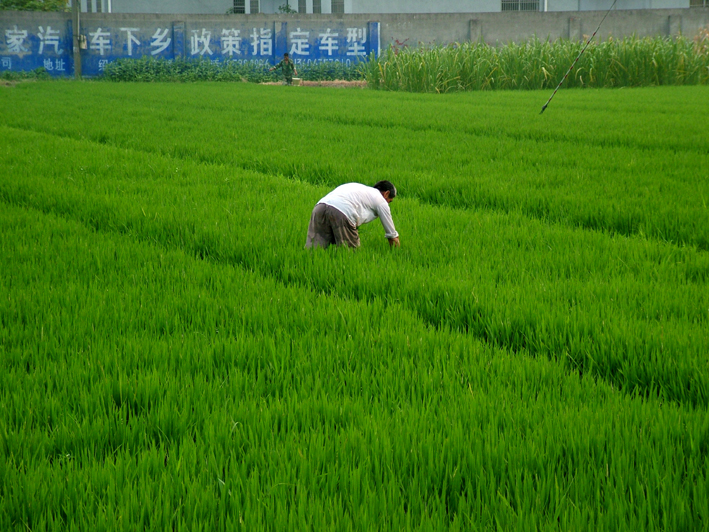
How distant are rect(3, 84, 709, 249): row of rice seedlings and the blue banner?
9.82m

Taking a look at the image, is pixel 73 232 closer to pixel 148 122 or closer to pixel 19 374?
pixel 19 374

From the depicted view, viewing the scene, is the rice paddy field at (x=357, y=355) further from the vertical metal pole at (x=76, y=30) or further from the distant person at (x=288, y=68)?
the vertical metal pole at (x=76, y=30)

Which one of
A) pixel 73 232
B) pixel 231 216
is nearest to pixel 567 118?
pixel 231 216

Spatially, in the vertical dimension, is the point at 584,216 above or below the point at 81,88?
below

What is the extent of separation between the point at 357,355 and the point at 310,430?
644 mm

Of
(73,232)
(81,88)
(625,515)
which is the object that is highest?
(81,88)

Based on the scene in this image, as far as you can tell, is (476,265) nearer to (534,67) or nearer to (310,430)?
(310,430)

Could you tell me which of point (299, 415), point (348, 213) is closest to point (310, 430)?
point (299, 415)

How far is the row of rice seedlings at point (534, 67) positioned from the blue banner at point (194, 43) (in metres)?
6.35

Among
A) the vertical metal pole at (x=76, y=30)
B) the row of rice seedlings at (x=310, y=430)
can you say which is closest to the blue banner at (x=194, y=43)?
the vertical metal pole at (x=76, y=30)

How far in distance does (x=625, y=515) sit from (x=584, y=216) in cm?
378

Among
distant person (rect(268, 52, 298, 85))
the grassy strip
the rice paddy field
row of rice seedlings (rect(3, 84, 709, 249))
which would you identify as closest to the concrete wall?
the grassy strip

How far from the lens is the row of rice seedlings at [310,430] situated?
1.64 metres

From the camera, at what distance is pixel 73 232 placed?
4645 mm
